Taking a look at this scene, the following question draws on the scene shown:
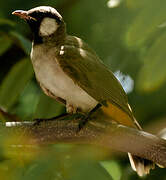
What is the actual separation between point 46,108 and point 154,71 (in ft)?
6.27

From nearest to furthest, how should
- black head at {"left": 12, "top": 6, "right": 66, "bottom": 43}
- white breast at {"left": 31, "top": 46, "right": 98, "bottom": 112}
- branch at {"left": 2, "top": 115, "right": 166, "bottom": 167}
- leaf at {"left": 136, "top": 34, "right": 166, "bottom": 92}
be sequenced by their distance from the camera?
leaf at {"left": 136, "top": 34, "right": 166, "bottom": 92} → branch at {"left": 2, "top": 115, "right": 166, "bottom": 167} → white breast at {"left": 31, "top": 46, "right": 98, "bottom": 112} → black head at {"left": 12, "top": 6, "right": 66, "bottom": 43}

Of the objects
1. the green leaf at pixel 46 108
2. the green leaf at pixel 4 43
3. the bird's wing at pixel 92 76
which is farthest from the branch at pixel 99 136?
the green leaf at pixel 4 43

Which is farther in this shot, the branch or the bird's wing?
the bird's wing

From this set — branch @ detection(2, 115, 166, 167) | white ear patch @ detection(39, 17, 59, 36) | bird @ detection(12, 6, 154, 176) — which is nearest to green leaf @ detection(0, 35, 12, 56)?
bird @ detection(12, 6, 154, 176)

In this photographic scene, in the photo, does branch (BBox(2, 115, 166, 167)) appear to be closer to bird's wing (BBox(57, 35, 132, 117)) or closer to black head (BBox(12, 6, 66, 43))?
bird's wing (BBox(57, 35, 132, 117))

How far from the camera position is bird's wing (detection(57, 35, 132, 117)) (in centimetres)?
279

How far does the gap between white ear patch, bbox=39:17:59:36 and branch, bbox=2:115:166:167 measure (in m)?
0.96

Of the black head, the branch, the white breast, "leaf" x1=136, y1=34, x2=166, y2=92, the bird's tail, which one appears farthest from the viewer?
the black head

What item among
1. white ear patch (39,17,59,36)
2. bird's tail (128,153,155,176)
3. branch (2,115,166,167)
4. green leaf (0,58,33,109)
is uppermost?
white ear patch (39,17,59,36)

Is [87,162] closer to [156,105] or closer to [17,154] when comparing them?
[17,154]

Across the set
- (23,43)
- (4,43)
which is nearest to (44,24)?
(23,43)

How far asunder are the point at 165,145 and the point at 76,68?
3.10 ft

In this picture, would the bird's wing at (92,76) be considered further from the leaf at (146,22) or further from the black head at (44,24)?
the leaf at (146,22)

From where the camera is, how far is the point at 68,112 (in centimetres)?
308
